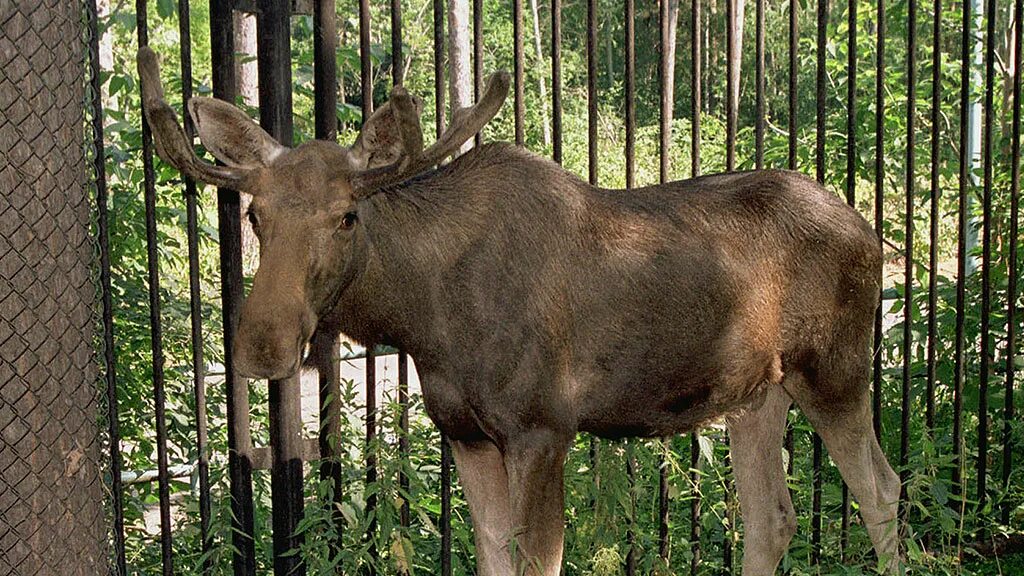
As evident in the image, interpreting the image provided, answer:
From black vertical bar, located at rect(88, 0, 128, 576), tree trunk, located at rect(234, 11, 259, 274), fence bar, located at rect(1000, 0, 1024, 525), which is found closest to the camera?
black vertical bar, located at rect(88, 0, 128, 576)

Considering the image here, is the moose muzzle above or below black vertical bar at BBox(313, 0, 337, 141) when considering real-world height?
below

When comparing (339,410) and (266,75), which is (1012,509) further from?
(266,75)

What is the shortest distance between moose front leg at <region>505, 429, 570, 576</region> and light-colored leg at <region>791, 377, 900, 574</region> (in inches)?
47.5

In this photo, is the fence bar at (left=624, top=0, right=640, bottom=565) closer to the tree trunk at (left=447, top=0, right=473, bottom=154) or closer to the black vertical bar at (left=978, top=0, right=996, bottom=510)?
the black vertical bar at (left=978, top=0, right=996, bottom=510)

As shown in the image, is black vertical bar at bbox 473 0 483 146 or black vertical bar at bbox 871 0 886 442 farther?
black vertical bar at bbox 871 0 886 442

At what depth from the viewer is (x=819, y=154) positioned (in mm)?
5617

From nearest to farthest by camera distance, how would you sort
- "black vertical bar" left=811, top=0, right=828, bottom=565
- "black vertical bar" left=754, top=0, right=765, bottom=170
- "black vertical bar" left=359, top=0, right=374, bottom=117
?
"black vertical bar" left=359, top=0, right=374, bottom=117 → "black vertical bar" left=754, top=0, right=765, bottom=170 → "black vertical bar" left=811, top=0, right=828, bottom=565

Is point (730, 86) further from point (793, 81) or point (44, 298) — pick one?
point (44, 298)

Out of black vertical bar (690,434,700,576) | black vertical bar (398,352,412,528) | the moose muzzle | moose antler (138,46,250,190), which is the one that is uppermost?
moose antler (138,46,250,190)

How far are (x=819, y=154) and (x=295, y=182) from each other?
8.31 feet

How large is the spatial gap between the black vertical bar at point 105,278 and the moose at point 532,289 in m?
0.38

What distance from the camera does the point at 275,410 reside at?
490 cm

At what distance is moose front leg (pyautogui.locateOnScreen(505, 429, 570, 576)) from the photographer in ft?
14.4

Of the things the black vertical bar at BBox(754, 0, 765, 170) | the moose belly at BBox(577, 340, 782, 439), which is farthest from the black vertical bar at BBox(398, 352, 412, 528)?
the black vertical bar at BBox(754, 0, 765, 170)
